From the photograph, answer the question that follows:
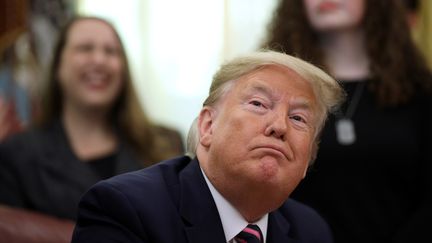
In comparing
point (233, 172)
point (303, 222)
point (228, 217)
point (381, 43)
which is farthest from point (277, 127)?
point (381, 43)

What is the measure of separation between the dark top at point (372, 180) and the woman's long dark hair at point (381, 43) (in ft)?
0.67

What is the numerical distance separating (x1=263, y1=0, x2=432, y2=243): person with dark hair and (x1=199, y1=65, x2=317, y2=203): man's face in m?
0.92

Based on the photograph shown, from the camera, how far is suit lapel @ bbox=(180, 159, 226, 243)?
1.69 m

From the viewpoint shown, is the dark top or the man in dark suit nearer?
the man in dark suit

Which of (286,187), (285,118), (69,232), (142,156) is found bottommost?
(142,156)

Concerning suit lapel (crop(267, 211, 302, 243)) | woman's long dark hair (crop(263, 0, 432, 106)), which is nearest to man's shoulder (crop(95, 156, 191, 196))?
suit lapel (crop(267, 211, 302, 243))

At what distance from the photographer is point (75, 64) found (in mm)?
3205

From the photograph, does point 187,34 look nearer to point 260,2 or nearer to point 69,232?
point 260,2

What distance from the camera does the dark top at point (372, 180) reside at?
2.64m

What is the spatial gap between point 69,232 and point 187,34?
2.32 m

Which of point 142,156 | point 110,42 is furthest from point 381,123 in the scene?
point 110,42

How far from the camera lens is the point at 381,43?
292 cm

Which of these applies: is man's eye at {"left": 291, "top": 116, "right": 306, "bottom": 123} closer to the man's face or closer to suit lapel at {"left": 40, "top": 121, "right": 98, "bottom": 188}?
the man's face

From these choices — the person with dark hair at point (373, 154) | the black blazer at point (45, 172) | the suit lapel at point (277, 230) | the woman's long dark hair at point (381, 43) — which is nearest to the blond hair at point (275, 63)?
the suit lapel at point (277, 230)
